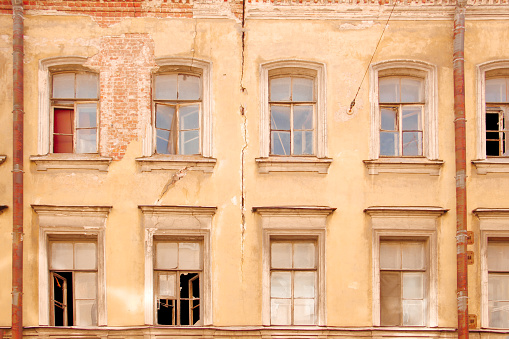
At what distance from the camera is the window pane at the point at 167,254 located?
417 inches

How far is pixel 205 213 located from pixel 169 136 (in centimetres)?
152

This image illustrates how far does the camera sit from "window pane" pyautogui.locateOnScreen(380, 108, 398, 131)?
10.9 meters

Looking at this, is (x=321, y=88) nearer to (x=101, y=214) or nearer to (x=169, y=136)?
(x=169, y=136)

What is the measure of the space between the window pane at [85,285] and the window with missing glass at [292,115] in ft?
12.3

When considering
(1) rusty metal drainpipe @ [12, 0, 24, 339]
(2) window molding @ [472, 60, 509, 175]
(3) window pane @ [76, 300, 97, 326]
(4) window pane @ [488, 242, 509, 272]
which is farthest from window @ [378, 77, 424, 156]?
(1) rusty metal drainpipe @ [12, 0, 24, 339]

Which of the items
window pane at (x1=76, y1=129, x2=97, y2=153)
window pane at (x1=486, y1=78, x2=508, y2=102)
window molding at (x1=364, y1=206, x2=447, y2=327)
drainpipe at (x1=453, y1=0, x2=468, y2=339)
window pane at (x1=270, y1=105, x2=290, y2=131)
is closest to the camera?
drainpipe at (x1=453, y1=0, x2=468, y2=339)

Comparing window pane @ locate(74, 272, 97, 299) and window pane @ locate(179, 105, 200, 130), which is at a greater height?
window pane @ locate(179, 105, 200, 130)

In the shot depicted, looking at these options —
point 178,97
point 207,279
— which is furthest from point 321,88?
point 207,279

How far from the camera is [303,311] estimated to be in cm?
1056

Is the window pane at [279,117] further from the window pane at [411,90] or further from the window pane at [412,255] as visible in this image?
the window pane at [412,255]

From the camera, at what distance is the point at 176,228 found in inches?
411

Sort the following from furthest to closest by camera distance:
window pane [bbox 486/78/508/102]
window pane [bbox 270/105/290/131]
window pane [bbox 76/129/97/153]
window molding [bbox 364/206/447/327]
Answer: window pane [bbox 486/78/508/102]
window pane [bbox 270/105/290/131]
window pane [bbox 76/129/97/153]
window molding [bbox 364/206/447/327]

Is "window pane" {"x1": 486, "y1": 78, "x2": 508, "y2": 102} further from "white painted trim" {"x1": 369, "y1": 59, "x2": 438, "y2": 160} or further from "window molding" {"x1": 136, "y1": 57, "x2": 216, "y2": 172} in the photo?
"window molding" {"x1": 136, "y1": 57, "x2": 216, "y2": 172}

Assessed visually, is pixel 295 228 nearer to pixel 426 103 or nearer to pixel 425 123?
pixel 425 123
